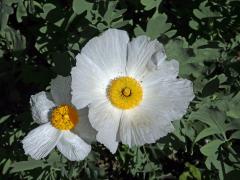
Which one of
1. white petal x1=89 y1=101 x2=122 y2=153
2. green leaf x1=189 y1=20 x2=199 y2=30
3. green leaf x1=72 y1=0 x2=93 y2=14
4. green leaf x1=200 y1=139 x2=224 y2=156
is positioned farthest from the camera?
green leaf x1=189 y1=20 x2=199 y2=30

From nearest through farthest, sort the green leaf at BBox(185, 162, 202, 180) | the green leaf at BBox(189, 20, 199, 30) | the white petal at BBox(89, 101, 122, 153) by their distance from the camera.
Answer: the white petal at BBox(89, 101, 122, 153) → the green leaf at BBox(189, 20, 199, 30) → the green leaf at BBox(185, 162, 202, 180)

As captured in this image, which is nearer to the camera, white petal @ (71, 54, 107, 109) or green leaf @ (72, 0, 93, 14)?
white petal @ (71, 54, 107, 109)

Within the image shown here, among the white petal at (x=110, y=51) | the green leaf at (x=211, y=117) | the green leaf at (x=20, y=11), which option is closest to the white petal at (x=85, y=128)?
the white petal at (x=110, y=51)

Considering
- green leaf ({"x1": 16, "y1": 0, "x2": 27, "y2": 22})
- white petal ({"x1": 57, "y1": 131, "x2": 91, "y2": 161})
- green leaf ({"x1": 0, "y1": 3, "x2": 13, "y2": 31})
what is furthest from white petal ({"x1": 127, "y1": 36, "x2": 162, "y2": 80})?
green leaf ({"x1": 16, "y1": 0, "x2": 27, "y2": 22})

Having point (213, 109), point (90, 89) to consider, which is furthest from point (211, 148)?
point (90, 89)

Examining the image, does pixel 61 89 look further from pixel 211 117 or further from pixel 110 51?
pixel 211 117

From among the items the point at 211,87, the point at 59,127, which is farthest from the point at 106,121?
the point at 211,87

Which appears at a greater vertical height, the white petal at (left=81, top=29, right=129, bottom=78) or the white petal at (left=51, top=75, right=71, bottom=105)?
the white petal at (left=81, top=29, right=129, bottom=78)

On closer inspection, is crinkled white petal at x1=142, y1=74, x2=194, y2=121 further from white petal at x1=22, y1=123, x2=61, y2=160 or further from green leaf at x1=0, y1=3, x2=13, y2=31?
green leaf at x1=0, y1=3, x2=13, y2=31

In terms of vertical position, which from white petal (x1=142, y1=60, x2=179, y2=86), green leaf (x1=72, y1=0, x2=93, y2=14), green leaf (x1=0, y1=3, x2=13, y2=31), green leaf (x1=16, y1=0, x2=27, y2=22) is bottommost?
white petal (x1=142, y1=60, x2=179, y2=86)
